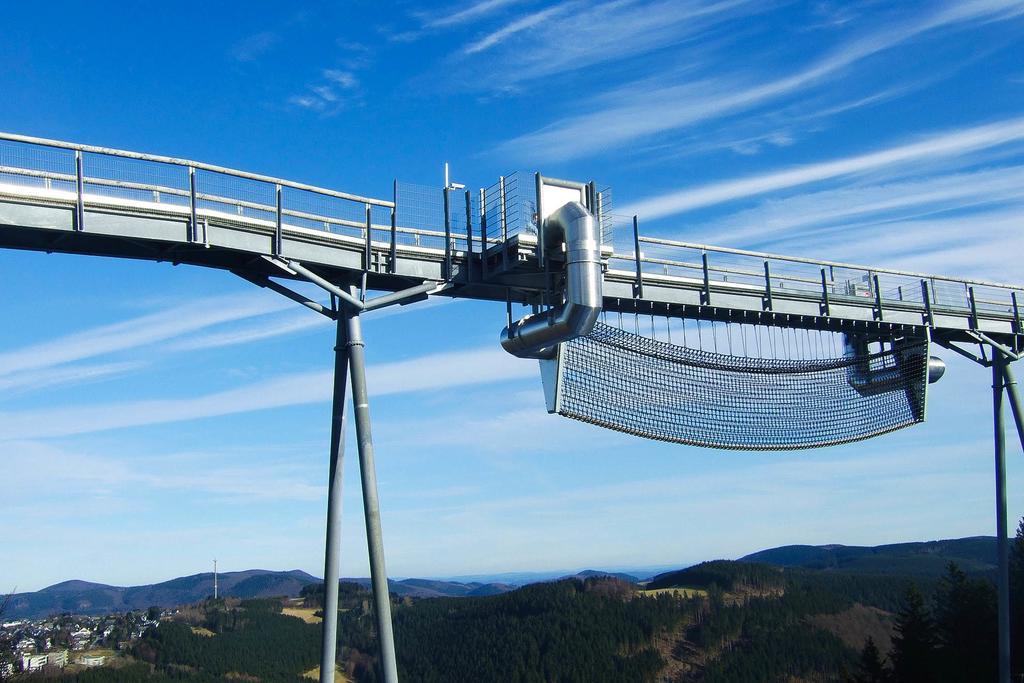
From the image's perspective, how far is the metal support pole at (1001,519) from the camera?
2803 centimetres

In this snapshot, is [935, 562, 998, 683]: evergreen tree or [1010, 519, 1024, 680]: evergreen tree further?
[1010, 519, 1024, 680]: evergreen tree

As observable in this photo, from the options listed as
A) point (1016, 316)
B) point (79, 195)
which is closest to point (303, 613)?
point (1016, 316)

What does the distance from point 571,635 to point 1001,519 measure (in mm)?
128141

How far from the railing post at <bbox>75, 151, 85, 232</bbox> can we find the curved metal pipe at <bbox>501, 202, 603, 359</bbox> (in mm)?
7790

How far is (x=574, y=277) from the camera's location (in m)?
19.1

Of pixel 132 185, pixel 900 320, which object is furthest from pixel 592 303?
pixel 900 320

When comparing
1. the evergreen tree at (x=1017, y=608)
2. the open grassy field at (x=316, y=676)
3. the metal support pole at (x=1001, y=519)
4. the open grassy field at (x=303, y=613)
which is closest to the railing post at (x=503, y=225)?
the metal support pole at (x=1001, y=519)

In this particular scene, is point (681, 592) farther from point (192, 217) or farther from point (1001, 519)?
point (192, 217)

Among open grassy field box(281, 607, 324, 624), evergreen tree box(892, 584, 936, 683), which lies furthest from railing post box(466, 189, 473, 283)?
open grassy field box(281, 607, 324, 624)

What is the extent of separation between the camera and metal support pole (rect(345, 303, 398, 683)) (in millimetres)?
17484

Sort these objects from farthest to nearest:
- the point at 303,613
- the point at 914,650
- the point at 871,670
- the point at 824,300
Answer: the point at 303,613 → the point at 871,670 → the point at 914,650 → the point at 824,300

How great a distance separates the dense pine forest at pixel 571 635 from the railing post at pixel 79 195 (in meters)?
115

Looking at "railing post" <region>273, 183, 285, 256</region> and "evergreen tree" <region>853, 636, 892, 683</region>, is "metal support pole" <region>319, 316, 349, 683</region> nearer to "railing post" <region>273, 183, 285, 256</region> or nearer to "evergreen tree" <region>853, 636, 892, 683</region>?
"railing post" <region>273, 183, 285, 256</region>

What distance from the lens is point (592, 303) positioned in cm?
1900
